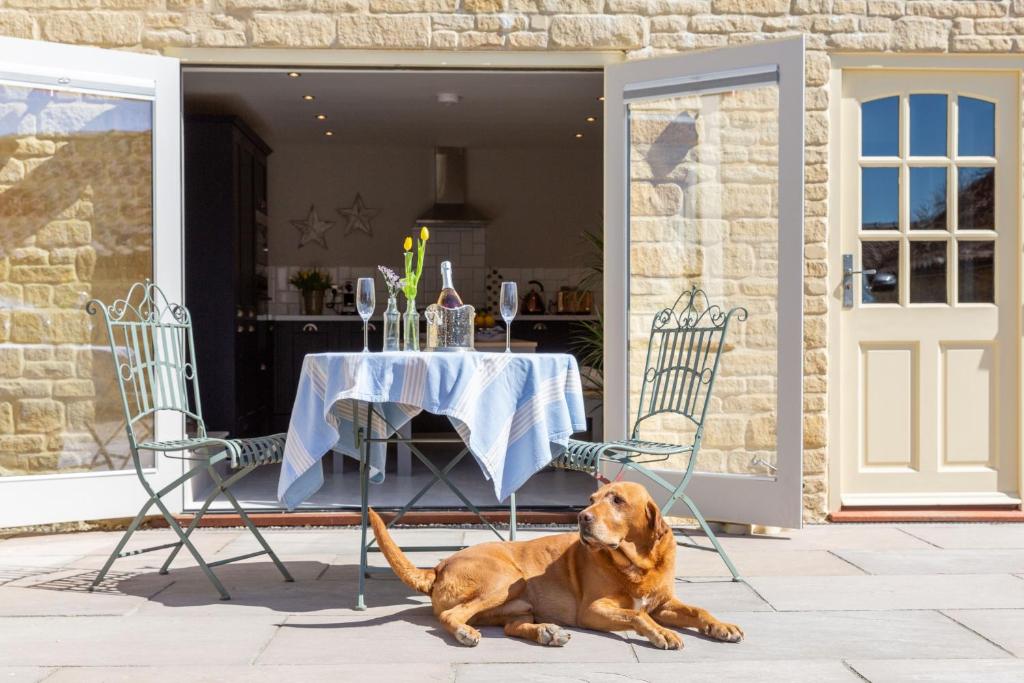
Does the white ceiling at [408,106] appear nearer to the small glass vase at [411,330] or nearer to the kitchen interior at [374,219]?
the kitchen interior at [374,219]

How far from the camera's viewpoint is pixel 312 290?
9516 mm

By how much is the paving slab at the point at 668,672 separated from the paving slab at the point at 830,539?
5.75ft

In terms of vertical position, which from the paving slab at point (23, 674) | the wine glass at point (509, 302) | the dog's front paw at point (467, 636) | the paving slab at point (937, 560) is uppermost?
the wine glass at point (509, 302)

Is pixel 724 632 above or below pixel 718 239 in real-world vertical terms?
below

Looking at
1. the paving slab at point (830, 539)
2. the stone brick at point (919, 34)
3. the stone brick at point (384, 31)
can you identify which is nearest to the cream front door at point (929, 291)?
the stone brick at point (919, 34)

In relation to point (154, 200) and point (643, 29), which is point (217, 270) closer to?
point (154, 200)

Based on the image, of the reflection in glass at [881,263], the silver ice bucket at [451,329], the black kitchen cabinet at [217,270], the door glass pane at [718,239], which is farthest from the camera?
the black kitchen cabinet at [217,270]

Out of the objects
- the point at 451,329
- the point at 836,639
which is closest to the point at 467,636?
the point at 836,639

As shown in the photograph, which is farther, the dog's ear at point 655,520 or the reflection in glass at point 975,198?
the reflection in glass at point 975,198

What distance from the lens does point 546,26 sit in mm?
5105

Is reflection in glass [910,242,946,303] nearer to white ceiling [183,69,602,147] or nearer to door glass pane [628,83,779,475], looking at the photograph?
door glass pane [628,83,779,475]

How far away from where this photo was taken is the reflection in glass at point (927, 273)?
5.18 m

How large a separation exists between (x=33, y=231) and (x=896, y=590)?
400 cm

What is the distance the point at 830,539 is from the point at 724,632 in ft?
6.32
